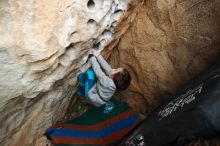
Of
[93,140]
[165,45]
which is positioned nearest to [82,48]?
[165,45]

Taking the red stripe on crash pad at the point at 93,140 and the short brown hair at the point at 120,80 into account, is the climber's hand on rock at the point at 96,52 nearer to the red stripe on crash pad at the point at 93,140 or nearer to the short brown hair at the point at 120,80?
the short brown hair at the point at 120,80

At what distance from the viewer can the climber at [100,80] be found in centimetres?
241

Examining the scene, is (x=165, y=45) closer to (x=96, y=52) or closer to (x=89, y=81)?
(x=96, y=52)

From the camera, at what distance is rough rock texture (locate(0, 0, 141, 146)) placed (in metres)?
1.84

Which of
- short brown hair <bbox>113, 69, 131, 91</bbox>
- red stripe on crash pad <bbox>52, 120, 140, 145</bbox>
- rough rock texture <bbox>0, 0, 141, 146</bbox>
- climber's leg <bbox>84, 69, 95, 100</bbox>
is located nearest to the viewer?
rough rock texture <bbox>0, 0, 141, 146</bbox>

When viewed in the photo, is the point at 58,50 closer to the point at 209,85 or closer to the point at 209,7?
the point at 209,85

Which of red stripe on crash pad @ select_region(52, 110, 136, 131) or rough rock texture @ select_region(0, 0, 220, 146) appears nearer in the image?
rough rock texture @ select_region(0, 0, 220, 146)

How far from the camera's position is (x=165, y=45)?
8.89 feet

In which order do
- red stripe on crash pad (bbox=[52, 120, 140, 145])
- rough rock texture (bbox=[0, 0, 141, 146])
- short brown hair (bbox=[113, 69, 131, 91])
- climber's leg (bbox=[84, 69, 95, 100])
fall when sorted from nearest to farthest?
rough rock texture (bbox=[0, 0, 141, 146]) → short brown hair (bbox=[113, 69, 131, 91]) → climber's leg (bbox=[84, 69, 95, 100]) → red stripe on crash pad (bbox=[52, 120, 140, 145])

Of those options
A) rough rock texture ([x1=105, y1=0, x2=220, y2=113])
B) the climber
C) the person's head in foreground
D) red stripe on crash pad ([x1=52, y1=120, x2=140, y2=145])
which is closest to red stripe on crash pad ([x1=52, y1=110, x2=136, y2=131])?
red stripe on crash pad ([x1=52, y1=120, x2=140, y2=145])

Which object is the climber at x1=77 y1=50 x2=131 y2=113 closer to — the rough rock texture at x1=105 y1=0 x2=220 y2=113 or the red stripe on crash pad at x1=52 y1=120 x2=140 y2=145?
the rough rock texture at x1=105 y1=0 x2=220 y2=113

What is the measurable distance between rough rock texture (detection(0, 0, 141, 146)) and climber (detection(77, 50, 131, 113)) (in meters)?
0.09

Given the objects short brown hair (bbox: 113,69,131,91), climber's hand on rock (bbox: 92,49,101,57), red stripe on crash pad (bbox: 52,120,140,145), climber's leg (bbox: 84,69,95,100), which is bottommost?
red stripe on crash pad (bbox: 52,120,140,145)

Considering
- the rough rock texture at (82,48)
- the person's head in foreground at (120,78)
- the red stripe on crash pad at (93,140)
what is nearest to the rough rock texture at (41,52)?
the rough rock texture at (82,48)
